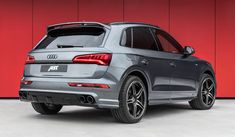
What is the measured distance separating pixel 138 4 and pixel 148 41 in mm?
4917

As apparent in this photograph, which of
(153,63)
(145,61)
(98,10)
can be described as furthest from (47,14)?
(145,61)

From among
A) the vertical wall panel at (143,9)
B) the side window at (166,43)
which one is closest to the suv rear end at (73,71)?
the side window at (166,43)

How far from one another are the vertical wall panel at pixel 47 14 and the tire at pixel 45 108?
430 cm

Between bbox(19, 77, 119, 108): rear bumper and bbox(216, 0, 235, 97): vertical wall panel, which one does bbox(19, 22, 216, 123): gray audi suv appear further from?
bbox(216, 0, 235, 97): vertical wall panel

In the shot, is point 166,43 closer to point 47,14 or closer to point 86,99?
point 86,99

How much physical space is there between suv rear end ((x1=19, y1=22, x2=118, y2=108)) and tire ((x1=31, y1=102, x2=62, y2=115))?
Answer: 86 centimetres

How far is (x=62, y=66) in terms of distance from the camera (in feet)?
22.9

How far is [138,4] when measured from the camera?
1266 cm

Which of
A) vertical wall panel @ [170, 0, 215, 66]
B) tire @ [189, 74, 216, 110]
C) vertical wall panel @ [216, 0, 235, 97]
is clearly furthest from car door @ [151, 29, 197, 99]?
vertical wall panel @ [216, 0, 235, 97]

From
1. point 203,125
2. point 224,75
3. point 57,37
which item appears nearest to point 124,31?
point 57,37

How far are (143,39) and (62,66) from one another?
1.64m

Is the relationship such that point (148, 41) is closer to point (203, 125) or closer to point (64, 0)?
point (203, 125)

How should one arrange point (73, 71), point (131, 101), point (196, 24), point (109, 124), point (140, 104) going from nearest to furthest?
point (73, 71), point (109, 124), point (131, 101), point (140, 104), point (196, 24)

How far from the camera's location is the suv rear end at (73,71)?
671 centimetres
